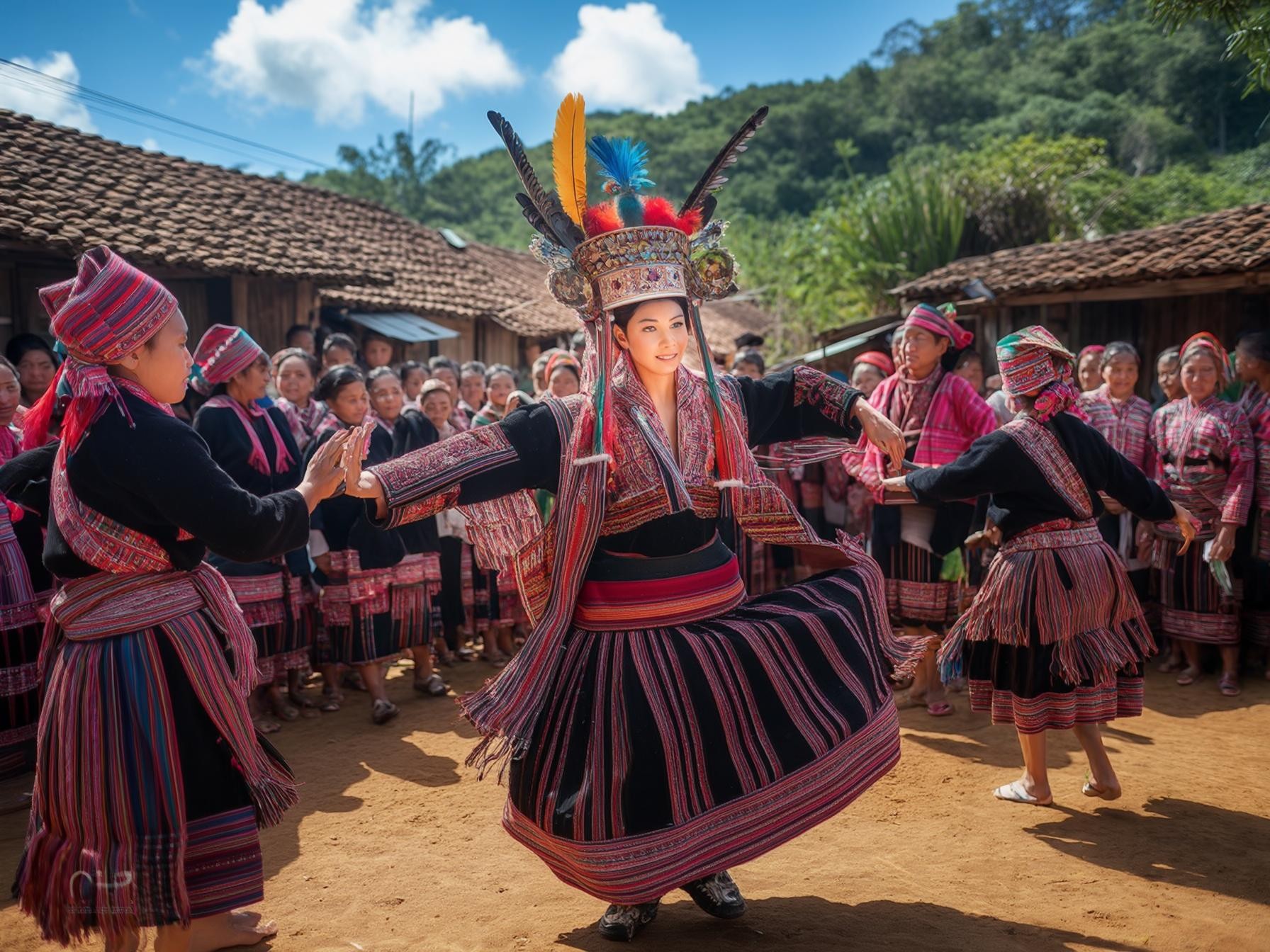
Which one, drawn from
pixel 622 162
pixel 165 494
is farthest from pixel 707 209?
pixel 165 494

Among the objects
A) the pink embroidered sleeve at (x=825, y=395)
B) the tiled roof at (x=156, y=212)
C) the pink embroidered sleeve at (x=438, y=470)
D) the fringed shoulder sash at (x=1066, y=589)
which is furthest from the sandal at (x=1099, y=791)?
the tiled roof at (x=156, y=212)

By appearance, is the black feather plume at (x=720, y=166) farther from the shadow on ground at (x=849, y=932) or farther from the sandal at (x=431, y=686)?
the sandal at (x=431, y=686)

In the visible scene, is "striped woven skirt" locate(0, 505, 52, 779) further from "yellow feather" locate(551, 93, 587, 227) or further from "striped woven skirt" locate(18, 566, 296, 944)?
"yellow feather" locate(551, 93, 587, 227)

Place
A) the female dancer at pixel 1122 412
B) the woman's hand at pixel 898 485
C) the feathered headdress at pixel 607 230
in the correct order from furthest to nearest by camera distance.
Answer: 1. the female dancer at pixel 1122 412
2. the woman's hand at pixel 898 485
3. the feathered headdress at pixel 607 230

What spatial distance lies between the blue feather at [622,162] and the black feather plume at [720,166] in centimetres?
18

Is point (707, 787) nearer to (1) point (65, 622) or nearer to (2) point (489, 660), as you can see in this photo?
Result: (1) point (65, 622)

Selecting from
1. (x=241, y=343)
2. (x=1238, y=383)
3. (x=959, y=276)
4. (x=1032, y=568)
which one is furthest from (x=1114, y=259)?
(x=241, y=343)

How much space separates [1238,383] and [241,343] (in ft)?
21.4

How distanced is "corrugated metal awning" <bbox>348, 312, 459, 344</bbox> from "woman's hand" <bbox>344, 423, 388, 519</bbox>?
13.2 metres

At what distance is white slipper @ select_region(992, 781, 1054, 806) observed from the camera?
187 inches

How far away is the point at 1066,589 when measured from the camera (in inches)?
176

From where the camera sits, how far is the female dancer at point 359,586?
6.26m

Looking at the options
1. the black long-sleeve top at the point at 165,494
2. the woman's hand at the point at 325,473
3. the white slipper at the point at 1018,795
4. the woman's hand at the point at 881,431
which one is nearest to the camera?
the black long-sleeve top at the point at 165,494

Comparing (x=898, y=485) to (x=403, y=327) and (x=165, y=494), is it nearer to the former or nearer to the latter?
(x=165, y=494)
